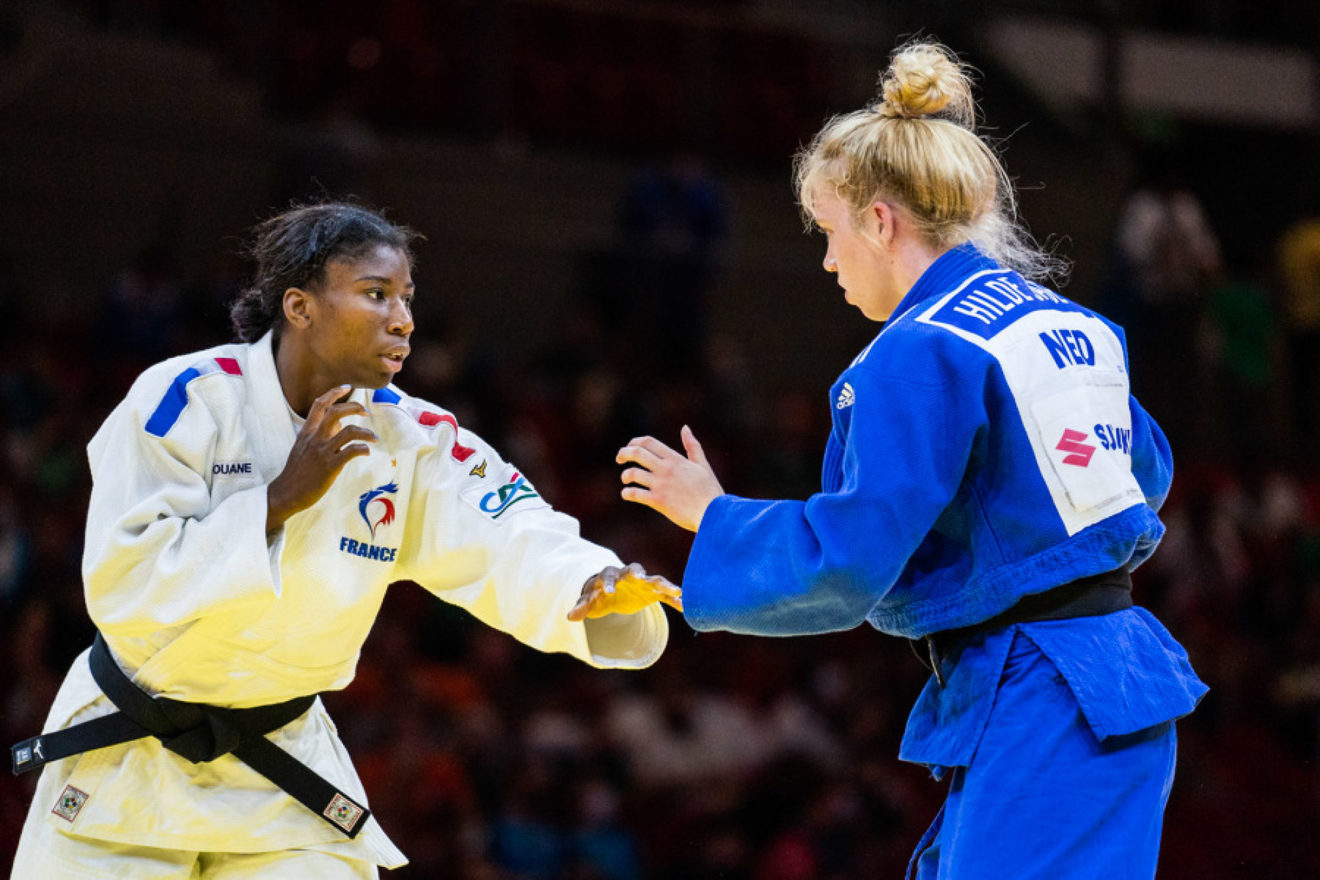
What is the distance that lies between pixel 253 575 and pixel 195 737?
394 mm

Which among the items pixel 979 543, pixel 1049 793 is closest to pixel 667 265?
pixel 979 543

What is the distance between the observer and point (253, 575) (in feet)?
9.13

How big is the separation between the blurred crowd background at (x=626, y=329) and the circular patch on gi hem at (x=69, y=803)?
10.2ft

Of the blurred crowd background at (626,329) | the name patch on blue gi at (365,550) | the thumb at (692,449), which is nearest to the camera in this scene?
the thumb at (692,449)

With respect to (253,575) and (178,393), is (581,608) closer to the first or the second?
(253,575)

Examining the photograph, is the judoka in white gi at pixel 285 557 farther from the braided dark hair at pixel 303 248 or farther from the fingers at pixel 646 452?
the fingers at pixel 646 452

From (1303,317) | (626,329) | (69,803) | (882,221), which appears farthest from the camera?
(1303,317)

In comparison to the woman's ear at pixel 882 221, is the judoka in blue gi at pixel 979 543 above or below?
below

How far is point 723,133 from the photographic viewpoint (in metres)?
11.1

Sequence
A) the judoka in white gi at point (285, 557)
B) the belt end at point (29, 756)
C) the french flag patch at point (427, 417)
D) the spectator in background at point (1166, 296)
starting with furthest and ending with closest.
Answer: the spectator in background at point (1166, 296) → the french flag patch at point (427, 417) → the belt end at point (29, 756) → the judoka in white gi at point (285, 557)

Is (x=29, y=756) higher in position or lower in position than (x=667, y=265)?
lower

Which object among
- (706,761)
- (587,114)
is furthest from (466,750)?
(587,114)

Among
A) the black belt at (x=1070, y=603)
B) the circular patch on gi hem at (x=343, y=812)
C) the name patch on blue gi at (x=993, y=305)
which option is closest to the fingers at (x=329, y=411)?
the circular patch on gi hem at (x=343, y=812)

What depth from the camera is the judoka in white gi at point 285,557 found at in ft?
9.29
